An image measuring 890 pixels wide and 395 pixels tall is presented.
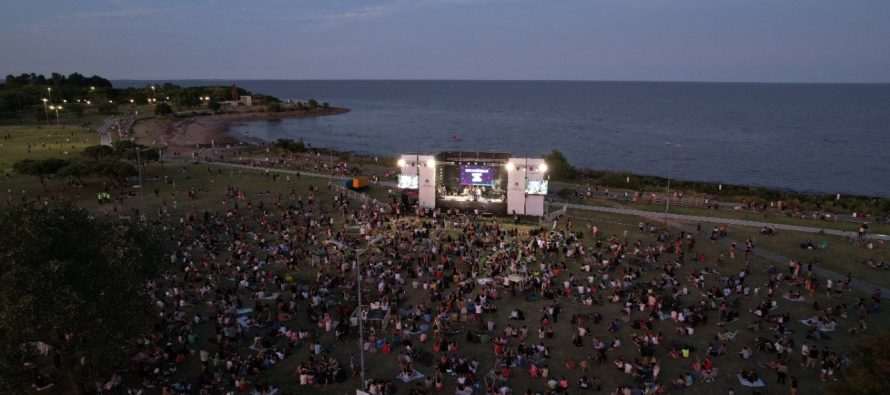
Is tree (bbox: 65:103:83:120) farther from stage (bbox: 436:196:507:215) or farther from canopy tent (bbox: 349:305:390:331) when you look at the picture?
→ canopy tent (bbox: 349:305:390:331)

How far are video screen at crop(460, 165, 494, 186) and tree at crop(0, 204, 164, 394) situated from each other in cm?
2651

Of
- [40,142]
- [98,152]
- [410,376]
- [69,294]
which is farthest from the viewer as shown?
[40,142]

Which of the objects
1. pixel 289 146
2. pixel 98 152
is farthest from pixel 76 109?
pixel 98 152

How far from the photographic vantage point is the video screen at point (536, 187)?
132 feet

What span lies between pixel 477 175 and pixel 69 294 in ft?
98.9

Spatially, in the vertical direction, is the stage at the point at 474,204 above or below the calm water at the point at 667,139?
below

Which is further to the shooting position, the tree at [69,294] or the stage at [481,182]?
the stage at [481,182]

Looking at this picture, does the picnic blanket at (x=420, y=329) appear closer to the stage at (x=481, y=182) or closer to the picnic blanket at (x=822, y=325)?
the picnic blanket at (x=822, y=325)

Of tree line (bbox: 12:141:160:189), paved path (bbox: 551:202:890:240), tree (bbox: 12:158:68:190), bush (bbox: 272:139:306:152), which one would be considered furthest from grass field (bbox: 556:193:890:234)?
bush (bbox: 272:139:306:152)

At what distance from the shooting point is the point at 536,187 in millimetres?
40531

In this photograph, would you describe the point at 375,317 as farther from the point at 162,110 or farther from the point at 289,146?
the point at 162,110

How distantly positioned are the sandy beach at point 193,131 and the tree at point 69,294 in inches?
2570

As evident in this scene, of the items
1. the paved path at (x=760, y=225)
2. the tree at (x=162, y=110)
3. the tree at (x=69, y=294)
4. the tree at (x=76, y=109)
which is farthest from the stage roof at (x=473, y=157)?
the tree at (x=162, y=110)

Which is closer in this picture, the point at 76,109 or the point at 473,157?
the point at 473,157
